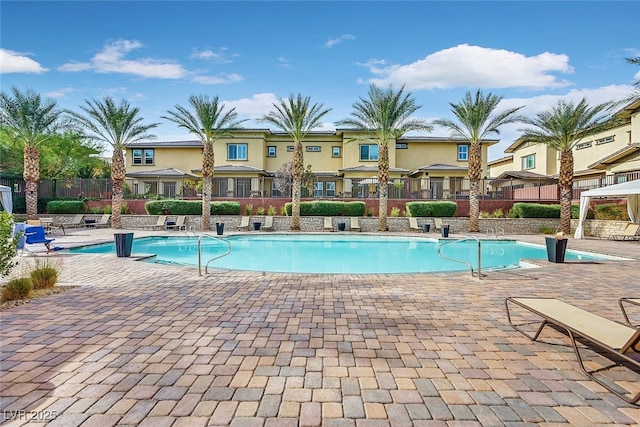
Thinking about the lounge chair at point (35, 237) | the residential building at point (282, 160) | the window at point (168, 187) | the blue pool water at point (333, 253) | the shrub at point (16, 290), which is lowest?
the blue pool water at point (333, 253)

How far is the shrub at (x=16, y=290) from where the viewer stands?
578 centimetres

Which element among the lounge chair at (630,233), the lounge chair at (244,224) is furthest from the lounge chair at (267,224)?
the lounge chair at (630,233)

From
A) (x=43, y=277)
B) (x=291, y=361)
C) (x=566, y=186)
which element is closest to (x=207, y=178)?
(x=43, y=277)

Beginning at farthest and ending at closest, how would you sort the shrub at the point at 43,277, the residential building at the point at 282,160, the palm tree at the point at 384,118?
1. the residential building at the point at 282,160
2. the palm tree at the point at 384,118
3. the shrub at the point at 43,277

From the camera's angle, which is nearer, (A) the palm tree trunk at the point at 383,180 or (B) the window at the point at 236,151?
(A) the palm tree trunk at the point at 383,180

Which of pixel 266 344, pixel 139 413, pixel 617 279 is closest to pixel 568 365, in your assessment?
pixel 266 344

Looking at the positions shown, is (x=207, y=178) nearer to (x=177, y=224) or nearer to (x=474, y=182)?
(x=177, y=224)

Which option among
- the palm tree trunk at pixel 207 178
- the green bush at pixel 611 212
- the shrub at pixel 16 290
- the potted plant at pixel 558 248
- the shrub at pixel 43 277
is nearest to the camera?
the shrub at pixel 16 290

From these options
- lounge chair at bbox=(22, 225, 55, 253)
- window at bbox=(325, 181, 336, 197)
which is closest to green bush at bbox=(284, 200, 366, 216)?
window at bbox=(325, 181, 336, 197)

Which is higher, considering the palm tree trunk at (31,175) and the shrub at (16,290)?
the palm tree trunk at (31,175)

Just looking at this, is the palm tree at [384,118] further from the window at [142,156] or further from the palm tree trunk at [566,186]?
the window at [142,156]

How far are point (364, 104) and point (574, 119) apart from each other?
1209 centimetres

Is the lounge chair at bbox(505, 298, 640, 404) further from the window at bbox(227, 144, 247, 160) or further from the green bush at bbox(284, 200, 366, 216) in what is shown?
the window at bbox(227, 144, 247, 160)

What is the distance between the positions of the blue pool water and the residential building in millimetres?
12434
